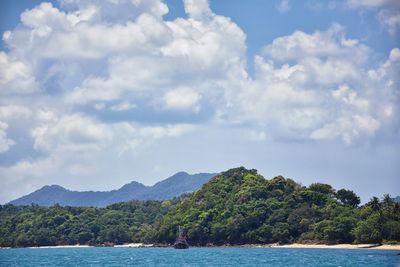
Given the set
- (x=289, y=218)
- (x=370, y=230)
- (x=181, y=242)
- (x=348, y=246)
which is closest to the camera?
(x=370, y=230)

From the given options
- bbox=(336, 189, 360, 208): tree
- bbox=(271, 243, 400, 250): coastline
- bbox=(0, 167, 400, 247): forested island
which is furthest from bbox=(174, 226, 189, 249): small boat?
bbox=(336, 189, 360, 208): tree

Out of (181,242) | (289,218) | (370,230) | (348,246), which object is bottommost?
(348,246)

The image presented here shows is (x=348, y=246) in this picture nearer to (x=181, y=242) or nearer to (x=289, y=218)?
(x=289, y=218)

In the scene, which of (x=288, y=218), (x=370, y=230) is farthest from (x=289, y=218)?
(x=370, y=230)

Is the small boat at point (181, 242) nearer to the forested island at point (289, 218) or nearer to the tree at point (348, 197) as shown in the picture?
the forested island at point (289, 218)

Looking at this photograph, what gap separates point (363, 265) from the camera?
3708 inches

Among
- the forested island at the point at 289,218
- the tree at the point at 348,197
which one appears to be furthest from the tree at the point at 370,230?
the tree at the point at 348,197

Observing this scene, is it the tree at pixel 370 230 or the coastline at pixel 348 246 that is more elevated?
the tree at pixel 370 230

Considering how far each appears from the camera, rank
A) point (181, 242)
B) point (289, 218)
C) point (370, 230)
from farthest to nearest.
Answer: point (181, 242) → point (289, 218) → point (370, 230)

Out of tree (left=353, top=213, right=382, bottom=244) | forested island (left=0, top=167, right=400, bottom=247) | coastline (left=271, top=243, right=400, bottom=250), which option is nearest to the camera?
coastline (left=271, top=243, right=400, bottom=250)

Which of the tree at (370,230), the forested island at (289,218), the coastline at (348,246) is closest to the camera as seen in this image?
the coastline at (348,246)

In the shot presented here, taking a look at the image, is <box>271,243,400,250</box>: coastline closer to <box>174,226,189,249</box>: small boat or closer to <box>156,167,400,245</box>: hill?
→ <box>156,167,400,245</box>: hill

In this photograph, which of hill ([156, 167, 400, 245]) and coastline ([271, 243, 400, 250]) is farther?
hill ([156, 167, 400, 245])

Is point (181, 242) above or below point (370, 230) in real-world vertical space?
below
